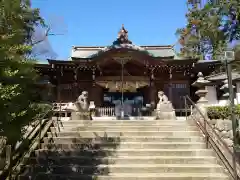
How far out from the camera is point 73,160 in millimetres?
6633

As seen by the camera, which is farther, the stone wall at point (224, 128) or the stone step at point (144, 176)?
the stone wall at point (224, 128)

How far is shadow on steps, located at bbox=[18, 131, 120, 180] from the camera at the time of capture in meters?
6.02

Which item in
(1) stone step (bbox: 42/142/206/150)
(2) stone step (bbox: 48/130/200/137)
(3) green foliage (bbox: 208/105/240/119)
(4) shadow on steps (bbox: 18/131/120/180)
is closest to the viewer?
(4) shadow on steps (bbox: 18/131/120/180)

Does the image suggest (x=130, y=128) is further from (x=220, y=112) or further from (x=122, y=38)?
(x=122, y=38)

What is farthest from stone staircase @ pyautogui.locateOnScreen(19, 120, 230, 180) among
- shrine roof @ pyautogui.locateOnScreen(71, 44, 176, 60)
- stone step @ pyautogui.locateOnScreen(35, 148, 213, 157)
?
shrine roof @ pyautogui.locateOnScreen(71, 44, 176, 60)

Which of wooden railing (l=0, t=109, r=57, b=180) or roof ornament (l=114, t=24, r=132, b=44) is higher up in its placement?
roof ornament (l=114, t=24, r=132, b=44)

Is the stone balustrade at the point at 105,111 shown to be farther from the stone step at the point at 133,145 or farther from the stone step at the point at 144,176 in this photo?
the stone step at the point at 144,176

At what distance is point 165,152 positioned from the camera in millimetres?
6949

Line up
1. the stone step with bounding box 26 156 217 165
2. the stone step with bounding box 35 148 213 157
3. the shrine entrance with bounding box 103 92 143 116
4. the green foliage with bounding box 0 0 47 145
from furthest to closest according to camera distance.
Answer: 1. the shrine entrance with bounding box 103 92 143 116
2. the stone step with bounding box 35 148 213 157
3. the stone step with bounding box 26 156 217 165
4. the green foliage with bounding box 0 0 47 145

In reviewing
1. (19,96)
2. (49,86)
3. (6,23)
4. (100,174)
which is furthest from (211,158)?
(49,86)

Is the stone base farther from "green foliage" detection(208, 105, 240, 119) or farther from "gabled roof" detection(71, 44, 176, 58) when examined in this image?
"gabled roof" detection(71, 44, 176, 58)

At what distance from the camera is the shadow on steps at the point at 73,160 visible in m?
6.02

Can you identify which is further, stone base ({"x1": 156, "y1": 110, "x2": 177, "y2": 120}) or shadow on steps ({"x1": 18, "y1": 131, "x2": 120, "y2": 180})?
stone base ({"x1": 156, "y1": 110, "x2": 177, "y2": 120})

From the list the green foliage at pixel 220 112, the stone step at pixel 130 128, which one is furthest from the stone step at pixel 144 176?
the green foliage at pixel 220 112
